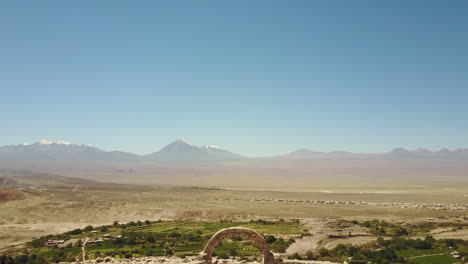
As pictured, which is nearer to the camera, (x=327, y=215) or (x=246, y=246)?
(x=246, y=246)

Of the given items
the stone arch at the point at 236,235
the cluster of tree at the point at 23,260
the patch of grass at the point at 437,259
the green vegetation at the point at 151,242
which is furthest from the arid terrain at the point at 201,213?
the stone arch at the point at 236,235

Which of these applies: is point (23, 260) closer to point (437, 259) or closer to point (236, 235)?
point (236, 235)

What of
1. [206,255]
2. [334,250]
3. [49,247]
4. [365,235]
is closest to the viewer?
[206,255]

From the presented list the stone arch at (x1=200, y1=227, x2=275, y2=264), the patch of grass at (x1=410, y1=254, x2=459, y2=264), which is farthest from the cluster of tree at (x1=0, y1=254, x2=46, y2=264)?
the patch of grass at (x1=410, y1=254, x2=459, y2=264)

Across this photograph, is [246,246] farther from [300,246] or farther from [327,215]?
[327,215]

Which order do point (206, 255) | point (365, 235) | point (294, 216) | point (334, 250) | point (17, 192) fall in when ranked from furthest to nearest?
point (17, 192), point (294, 216), point (365, 235), point (334, 250), point (206, 255)

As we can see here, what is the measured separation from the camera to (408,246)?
37.2 m

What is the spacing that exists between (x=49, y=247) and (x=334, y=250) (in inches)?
1071

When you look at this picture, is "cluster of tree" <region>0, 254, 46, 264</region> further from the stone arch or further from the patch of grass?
the patch of grass

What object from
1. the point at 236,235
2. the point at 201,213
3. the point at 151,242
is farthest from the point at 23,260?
the point at 201,213

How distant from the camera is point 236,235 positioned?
72.8 ft

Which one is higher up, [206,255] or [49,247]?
[206,255]

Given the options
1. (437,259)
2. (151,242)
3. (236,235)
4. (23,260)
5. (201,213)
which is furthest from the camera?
(201,213)

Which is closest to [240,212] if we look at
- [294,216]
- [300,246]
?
[294,216]
